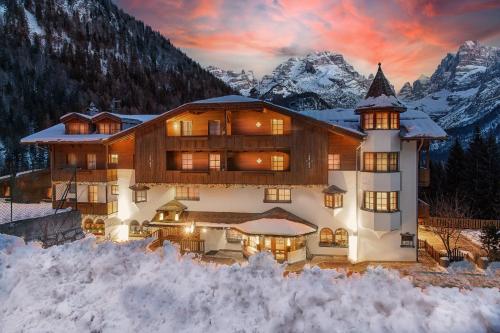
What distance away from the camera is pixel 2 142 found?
78750mm

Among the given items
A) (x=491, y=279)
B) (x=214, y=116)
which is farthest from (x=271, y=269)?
(x=214, y=116)

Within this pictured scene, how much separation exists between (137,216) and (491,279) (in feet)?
74.1

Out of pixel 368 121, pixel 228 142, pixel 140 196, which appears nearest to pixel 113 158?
pixel 140 196

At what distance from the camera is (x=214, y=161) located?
25.5 metres

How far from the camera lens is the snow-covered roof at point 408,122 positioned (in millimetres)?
22438

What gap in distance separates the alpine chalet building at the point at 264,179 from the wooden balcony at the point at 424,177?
91 mm

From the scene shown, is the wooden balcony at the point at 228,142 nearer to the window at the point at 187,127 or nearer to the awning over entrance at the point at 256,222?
the window at the point at 187,127

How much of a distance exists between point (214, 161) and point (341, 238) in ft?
32.5

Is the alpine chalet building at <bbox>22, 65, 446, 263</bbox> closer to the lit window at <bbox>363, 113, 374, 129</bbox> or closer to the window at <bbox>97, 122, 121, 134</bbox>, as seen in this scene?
the lit window at <bbox>363, 113, 374, 129</bbox>

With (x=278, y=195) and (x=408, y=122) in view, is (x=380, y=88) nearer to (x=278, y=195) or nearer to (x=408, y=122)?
(x=408, y=122)

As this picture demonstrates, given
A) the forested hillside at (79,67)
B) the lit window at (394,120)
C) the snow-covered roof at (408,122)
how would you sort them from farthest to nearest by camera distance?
the forested hillside at (79,67) → the lit window at (394,120) → the snow-covered roof at (408,122)

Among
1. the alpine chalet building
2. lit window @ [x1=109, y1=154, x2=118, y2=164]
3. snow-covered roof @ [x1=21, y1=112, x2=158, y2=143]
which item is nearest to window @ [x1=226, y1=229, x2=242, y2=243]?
the alpine chalet building

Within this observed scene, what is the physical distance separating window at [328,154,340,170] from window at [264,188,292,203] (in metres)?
3.12

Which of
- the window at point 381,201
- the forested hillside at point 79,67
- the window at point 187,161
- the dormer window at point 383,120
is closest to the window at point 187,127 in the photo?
the window at point 187,161
